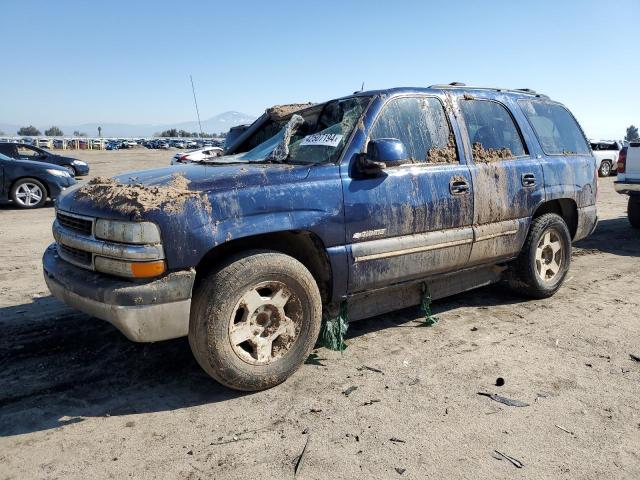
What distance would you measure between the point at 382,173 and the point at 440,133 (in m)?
0.84

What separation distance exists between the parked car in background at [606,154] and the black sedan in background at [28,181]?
69.0ft

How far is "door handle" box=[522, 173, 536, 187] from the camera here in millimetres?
4523

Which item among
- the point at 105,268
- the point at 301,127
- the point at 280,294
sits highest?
the point at 301,127

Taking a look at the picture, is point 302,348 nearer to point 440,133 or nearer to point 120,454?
point 120,454

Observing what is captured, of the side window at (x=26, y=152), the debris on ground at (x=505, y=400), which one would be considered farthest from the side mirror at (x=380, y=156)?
the side window at (x=26, y=152)

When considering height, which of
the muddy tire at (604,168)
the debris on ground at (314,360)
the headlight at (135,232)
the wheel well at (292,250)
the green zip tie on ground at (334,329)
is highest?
the headlight at (135,232)

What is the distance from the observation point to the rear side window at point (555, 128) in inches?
193

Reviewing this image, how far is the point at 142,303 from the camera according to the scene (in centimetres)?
277

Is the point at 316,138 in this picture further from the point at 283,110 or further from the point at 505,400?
the point at 505,400

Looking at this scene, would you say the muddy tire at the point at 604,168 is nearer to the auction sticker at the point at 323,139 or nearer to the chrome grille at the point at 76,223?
the auction sticker at the point at 323,139

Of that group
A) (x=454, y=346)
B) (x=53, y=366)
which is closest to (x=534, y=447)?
(x=454, y=346)

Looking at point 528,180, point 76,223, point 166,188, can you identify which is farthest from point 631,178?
point 76,223

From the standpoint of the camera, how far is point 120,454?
8.36 ft

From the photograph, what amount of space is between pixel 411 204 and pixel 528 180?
4.94ft
